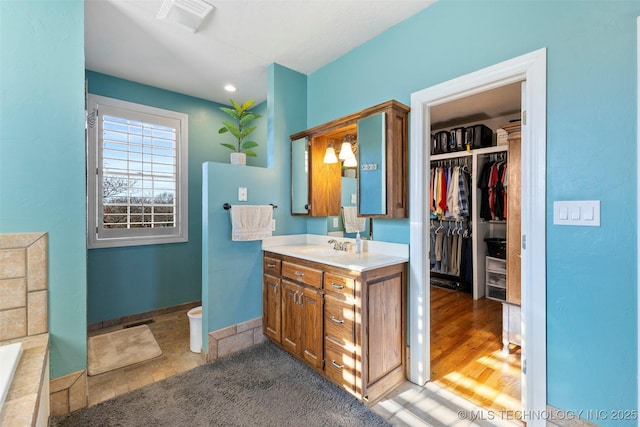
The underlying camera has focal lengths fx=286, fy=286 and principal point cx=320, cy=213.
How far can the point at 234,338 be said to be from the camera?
8.18ft

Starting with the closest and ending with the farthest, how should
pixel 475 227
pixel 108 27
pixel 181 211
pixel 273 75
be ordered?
1. pixel 108 27
2. pixel 273 75
3. pixel 181 211
4. pixel 475 227

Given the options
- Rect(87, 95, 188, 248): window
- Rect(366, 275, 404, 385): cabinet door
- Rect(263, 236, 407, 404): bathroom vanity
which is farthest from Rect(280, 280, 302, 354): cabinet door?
Rect(87, 95, 188, 248): window

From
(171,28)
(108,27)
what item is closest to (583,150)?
(171,28)

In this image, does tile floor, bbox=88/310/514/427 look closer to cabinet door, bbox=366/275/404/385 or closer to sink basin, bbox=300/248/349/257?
cabinet door, bbox=366/275/404/385

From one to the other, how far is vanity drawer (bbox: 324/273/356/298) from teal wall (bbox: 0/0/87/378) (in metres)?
1.55

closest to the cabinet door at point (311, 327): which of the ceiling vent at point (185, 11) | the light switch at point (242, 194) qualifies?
the light switch at point (242, 194)

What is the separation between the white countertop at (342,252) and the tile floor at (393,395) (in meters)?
0.87

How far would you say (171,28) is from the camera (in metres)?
2.23

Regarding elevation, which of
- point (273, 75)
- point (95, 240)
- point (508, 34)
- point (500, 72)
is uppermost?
point (273, 75)

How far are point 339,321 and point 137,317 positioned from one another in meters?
2.54

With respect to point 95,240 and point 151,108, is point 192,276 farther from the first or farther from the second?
point 151,108

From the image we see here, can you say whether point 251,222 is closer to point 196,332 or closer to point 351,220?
point 351,220

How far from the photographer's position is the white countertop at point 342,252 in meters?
1.87

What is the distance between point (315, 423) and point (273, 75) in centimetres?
281
